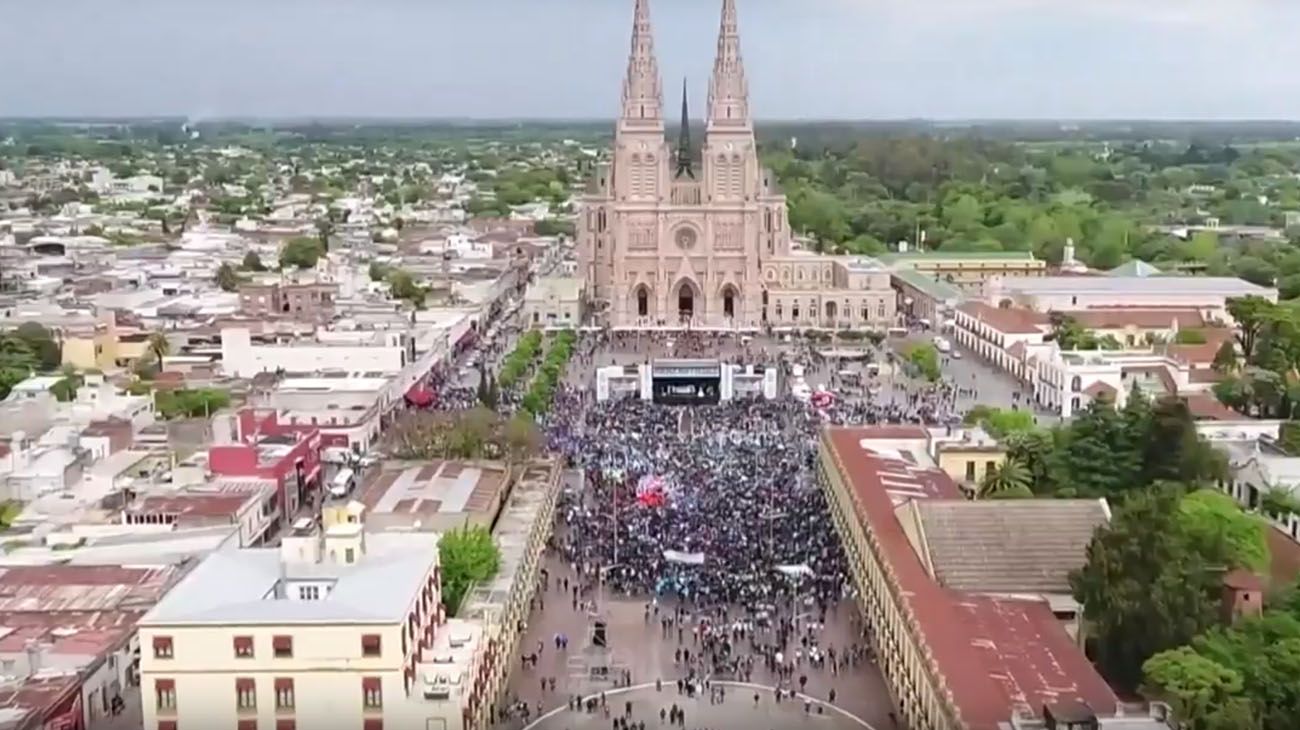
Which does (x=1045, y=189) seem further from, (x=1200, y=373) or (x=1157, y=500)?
(x=1157, y=500)

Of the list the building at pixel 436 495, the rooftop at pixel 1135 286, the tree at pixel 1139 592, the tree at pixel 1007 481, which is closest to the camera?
the tree at pixel 1139 592

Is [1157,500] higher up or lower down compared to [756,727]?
higher up

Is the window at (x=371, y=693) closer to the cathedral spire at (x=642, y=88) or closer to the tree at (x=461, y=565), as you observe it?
the tree at (x=461, y=565)

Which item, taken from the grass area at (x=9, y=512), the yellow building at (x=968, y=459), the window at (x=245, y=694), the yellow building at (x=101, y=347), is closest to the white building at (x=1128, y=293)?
the yellow building at (x=968, y=459)

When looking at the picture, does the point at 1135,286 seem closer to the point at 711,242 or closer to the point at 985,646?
the point at 711,242

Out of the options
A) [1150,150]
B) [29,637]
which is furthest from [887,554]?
[1150,150]

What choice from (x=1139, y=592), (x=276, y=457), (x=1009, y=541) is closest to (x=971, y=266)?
(x=276, y=457)

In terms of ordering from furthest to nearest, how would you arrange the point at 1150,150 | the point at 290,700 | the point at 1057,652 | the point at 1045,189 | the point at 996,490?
the point at 1150,150, the point at 1045,189, the point at 996,490, the point at 1057,652, the point at 290,700
